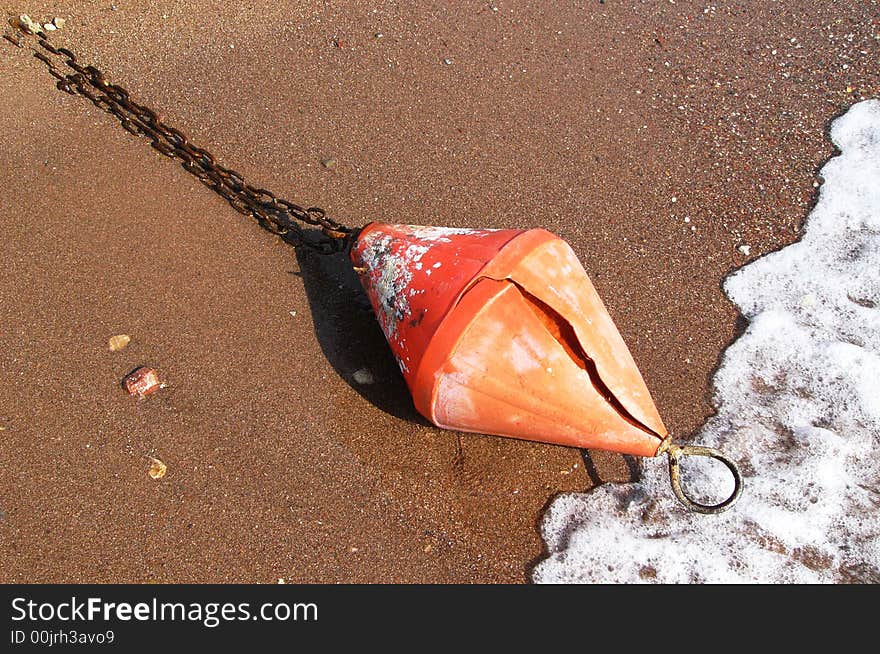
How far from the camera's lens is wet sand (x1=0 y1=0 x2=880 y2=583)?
2771 millimetres

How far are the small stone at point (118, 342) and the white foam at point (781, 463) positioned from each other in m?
1.86

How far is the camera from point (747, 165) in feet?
13.1

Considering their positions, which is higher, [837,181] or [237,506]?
[837,181]

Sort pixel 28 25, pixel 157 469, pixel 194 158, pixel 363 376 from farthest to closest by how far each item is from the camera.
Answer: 1. pixel 28 25
2. pixel 194 158
3. pixel 363 376
4. pixel 157 469

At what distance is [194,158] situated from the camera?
3.52 metres

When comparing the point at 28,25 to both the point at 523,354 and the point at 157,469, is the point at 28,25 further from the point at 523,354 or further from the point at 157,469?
the point at 523,354

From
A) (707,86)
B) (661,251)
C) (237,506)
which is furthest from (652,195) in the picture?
(237,506)

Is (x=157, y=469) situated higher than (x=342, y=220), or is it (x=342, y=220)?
(x=342, y=220)

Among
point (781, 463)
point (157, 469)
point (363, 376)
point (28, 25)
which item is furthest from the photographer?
point (28, 25)

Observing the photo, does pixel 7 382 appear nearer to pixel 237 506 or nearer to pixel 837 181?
pixel 237 506

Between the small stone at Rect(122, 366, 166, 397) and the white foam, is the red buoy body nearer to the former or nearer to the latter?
the white foam

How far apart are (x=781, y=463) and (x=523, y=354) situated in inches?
49.2

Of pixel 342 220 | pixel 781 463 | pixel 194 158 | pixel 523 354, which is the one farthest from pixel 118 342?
pixel 781 463

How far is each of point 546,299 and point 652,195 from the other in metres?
1.61
